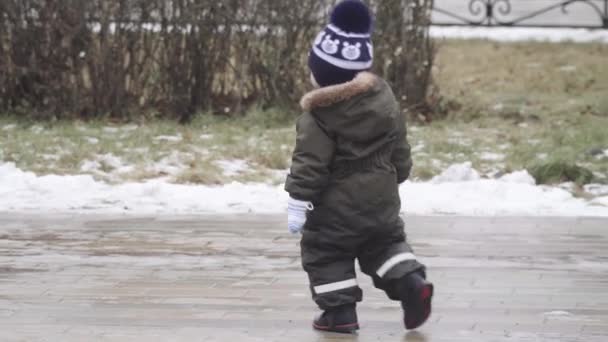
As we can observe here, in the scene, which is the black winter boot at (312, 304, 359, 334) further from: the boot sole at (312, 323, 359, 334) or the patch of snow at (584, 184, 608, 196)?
the patch of snow at (584, 184, 608, 196)

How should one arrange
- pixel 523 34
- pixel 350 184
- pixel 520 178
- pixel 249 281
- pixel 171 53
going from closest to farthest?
pixel 350 184 → pixel 249 281 → pixel 520 178 → pixel 171 53 → pixel 523 34

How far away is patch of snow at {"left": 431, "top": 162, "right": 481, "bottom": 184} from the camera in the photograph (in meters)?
10.4

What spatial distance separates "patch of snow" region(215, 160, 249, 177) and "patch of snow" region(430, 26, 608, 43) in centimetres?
925

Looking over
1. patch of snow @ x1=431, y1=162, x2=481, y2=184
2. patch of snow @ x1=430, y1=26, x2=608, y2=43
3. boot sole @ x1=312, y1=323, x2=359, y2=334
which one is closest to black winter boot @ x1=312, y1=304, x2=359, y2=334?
boot sole @ x1=312, y1=323, x2=359, y2=334

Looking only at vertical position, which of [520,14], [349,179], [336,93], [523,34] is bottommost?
[520,14]

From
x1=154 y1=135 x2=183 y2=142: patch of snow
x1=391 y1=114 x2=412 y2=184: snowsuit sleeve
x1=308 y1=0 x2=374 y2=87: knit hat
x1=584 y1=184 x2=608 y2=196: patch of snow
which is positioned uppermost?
x1=308 y1=0 x2=374 y2=87: knit hat

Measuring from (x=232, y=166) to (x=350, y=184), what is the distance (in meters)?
4.95

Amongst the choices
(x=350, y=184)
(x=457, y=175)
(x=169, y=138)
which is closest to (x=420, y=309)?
(x=350, y=184)

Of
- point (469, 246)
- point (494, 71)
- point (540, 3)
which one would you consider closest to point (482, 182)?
point (469, 246)

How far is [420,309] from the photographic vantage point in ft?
20.4

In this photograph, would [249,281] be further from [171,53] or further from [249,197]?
[171,53]

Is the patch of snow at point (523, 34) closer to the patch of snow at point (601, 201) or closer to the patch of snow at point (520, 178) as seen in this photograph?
the patch of snow at point (520, 178)

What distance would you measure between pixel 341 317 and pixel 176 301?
106 centimetres

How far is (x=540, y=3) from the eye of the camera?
25.5m
